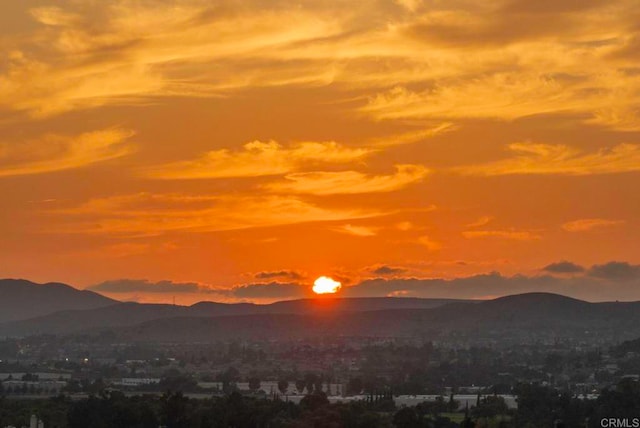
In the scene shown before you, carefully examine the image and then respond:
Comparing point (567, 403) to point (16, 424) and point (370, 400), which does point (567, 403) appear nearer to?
point (370, 400)

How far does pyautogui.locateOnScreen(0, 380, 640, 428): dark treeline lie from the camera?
377 feet

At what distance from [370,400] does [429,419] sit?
1380 inches

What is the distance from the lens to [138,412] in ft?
392
